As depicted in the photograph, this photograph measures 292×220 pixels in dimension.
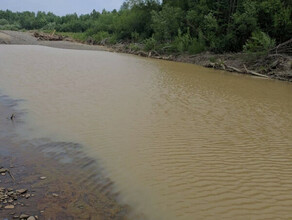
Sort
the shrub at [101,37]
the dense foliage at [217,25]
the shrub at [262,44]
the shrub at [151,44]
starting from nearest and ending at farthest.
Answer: the shrub at [262,44] < the dense foliage at [217,25] < the shrub at [151,44] < the shrub at [101,37]

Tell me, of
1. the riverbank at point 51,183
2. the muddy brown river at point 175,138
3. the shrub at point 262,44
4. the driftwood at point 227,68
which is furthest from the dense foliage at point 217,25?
the riverbank at point 51,183

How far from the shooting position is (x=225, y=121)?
8.04 metres

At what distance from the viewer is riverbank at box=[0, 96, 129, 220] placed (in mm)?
3596

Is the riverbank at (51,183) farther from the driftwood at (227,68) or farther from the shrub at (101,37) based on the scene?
the shrub at (101,37)

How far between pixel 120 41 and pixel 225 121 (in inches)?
1436

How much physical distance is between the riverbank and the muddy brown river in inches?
10.2

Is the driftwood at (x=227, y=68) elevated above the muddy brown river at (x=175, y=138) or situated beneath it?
elevated above

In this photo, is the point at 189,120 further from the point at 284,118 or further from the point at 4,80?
the point at 4,80

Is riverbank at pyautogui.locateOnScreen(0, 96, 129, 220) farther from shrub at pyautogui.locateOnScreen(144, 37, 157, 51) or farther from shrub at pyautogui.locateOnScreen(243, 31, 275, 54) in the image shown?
shrub at pyautogui.locateOnScreen(144, 37, 157, 51)

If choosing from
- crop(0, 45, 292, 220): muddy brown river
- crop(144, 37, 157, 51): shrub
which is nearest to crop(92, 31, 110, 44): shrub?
crop(144, 37, 157, 51): shrub

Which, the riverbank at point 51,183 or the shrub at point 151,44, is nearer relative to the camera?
the riverbank at point 51,183

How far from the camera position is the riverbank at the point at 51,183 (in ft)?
11.8

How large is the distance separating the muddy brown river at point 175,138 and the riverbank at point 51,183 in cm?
26

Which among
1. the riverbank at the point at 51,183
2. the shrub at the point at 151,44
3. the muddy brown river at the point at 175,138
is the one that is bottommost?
the riverbank at the point at 51,183
